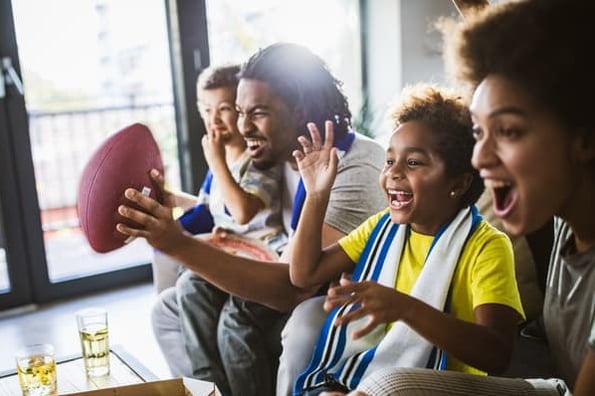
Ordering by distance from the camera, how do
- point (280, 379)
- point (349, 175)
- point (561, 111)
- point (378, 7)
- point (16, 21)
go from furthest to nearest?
point (378, 7)
point (16, 21)
point (349, 175)
point (280, 379)
point (561, 111)

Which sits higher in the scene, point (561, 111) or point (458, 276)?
point (561, 111)

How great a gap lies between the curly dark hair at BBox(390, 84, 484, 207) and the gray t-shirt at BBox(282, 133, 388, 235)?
34 centimetres

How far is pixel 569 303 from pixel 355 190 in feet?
2.36

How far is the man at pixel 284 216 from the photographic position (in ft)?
5.40

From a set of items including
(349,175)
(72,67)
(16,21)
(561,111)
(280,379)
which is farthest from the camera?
(72,67)

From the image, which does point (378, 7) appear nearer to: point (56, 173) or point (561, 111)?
point (56, 173)

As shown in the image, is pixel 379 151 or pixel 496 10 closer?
pixel 496 10

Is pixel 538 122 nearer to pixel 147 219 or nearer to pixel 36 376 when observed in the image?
pixel 147 219

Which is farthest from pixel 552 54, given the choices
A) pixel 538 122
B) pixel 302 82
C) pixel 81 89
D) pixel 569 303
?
pixel 81 89

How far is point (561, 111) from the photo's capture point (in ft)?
2.94

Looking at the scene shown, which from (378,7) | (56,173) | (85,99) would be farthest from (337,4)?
(56,173)

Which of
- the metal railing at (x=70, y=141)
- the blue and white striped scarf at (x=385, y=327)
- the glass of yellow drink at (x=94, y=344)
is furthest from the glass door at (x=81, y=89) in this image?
the blue and white striped scarf at (x=385, y=327)

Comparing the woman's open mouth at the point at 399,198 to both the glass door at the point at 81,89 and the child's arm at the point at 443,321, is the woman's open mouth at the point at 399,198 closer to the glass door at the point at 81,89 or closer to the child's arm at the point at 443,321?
the child's arm at the point at 443,321

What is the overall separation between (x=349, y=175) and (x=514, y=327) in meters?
0.64
